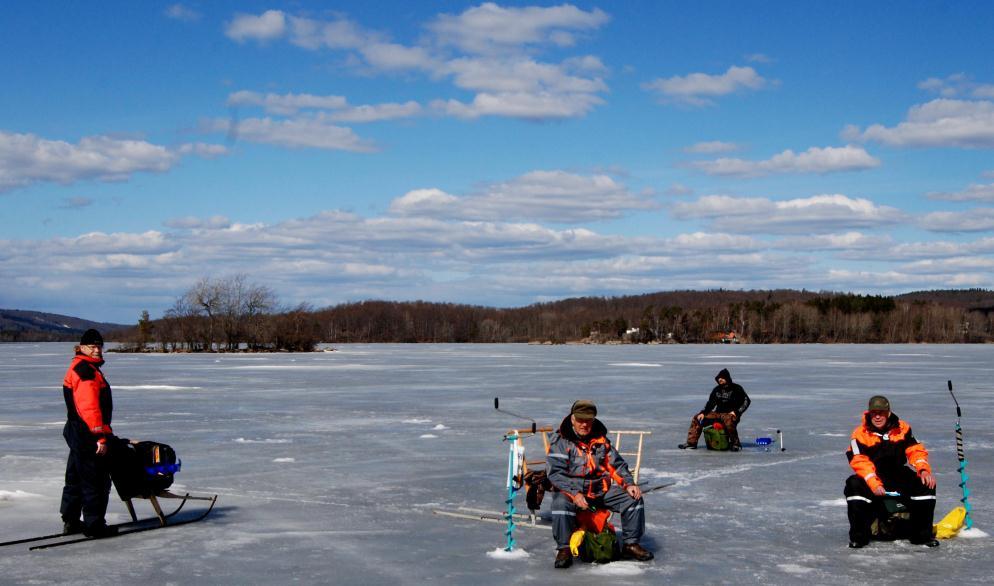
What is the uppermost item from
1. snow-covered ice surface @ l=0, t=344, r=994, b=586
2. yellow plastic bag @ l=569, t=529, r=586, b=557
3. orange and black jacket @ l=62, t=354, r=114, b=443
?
orange and black jacket @ l=62, t=354, r=114, b=443

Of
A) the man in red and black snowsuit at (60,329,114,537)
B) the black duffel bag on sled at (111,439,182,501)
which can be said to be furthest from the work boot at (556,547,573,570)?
the man in red and black snowsuit at (60,329,114,537)

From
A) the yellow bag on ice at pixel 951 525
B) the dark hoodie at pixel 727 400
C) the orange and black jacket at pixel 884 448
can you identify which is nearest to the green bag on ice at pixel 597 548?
the orange and black jacket at pixel 884 448

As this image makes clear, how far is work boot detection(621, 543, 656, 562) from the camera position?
7.09 m

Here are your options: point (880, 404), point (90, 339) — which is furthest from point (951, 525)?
point (90, 339)

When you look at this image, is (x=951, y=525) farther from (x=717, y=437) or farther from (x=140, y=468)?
(x=140, y=468)

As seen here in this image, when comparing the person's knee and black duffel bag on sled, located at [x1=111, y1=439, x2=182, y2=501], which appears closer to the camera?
the person's knee

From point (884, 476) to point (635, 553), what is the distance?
215cm

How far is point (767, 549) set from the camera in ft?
24.5

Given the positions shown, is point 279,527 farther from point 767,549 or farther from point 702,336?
point 702,336

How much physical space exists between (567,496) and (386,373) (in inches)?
1202

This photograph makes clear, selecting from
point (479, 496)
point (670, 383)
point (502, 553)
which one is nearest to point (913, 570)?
point (502, 553)

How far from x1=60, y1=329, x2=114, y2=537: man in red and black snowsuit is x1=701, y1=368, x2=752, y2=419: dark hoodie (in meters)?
8.39

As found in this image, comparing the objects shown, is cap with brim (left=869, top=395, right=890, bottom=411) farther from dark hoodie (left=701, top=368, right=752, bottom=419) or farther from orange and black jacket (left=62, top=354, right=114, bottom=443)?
dark hoodie (left=701, top=368, right=752, bottom=419)

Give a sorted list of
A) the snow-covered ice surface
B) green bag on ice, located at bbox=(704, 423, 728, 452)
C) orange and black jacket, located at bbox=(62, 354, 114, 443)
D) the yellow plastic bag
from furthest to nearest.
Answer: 1. green bag on ice, located at bbox=(704, 423, 728, 452)
2. orange and black jacket, located at bbox=(62, 354, 114, 443)
3. the yellow plastic bag
4. the snow-covered ice surface
